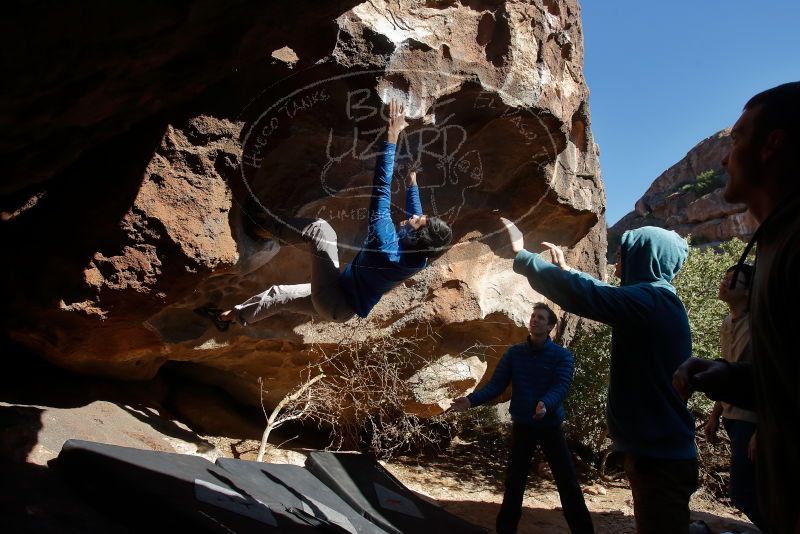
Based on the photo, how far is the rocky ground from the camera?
2.68 meters

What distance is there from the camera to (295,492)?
4184 millimetres

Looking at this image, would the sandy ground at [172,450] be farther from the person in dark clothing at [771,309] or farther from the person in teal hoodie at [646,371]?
the person in dark clothing at [771,309]

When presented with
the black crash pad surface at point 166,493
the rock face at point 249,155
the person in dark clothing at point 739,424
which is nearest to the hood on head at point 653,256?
the person in dark clothing at point 739,424

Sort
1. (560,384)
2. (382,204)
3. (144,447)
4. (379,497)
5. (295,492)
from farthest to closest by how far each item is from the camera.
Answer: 1. (379,497)
2. (144,447)
3. (560,384)
4. (295,492)
5. (382,204)

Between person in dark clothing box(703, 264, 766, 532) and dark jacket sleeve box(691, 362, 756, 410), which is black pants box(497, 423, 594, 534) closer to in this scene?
person in dark clothing box(703, 264, 766, 532)

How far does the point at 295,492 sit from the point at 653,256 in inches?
114

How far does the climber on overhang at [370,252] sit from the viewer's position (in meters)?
3.39

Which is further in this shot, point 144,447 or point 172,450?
point 172,450

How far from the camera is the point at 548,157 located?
5.10 m

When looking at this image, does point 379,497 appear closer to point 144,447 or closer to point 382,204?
point 144,447

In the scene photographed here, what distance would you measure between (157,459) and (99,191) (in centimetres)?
163

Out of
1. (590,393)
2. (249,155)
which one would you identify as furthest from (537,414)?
(590,393)

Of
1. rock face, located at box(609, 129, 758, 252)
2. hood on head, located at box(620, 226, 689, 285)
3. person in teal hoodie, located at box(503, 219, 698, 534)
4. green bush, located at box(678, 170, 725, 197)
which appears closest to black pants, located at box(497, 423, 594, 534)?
person in teal hoodie, located at box(503, 219, 698, 534)

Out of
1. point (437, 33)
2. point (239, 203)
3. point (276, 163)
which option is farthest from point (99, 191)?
point (437, 33)
